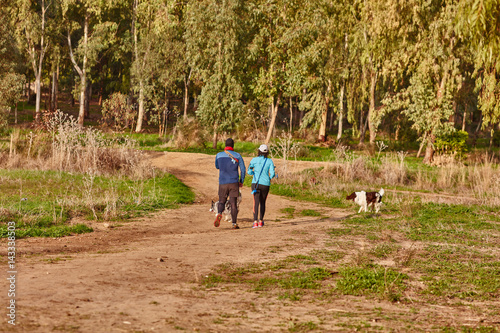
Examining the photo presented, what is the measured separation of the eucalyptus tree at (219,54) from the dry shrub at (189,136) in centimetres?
66

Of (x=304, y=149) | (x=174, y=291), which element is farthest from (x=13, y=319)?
(x=304, y=149)

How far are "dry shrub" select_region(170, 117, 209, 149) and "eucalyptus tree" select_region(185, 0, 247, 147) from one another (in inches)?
25.9

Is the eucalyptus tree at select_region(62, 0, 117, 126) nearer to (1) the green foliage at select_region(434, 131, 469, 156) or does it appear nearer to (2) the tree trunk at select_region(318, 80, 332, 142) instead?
(2) the tree trunk at select_region(318, 80, 332, 142)

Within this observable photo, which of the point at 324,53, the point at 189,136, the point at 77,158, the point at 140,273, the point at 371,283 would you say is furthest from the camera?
the point at 324,53

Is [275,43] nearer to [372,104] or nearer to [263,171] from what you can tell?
[372,104]

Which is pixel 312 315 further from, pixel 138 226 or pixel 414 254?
pixel 138 226

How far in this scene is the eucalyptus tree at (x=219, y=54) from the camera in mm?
31172

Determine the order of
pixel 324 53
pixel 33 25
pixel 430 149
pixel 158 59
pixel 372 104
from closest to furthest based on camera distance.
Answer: pixel 430 149 < pixel 372 104 < pixel 324 53 < pixel 33 25 < pixel 158 59

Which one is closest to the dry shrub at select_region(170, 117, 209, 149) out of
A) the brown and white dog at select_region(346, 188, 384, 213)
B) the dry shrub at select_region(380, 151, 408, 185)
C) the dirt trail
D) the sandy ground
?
the dry shrub at select_region(380, 151, 408, 185)

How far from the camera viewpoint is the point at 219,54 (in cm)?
3197

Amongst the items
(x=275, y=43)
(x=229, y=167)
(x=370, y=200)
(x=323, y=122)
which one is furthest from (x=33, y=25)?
(x=229, y=167)

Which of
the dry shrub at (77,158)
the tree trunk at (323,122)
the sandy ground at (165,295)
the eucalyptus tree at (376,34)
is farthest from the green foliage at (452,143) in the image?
the sandy ground at (165,295)

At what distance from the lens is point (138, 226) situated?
1222 centimetres

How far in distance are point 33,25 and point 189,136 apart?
20704 millimetres
